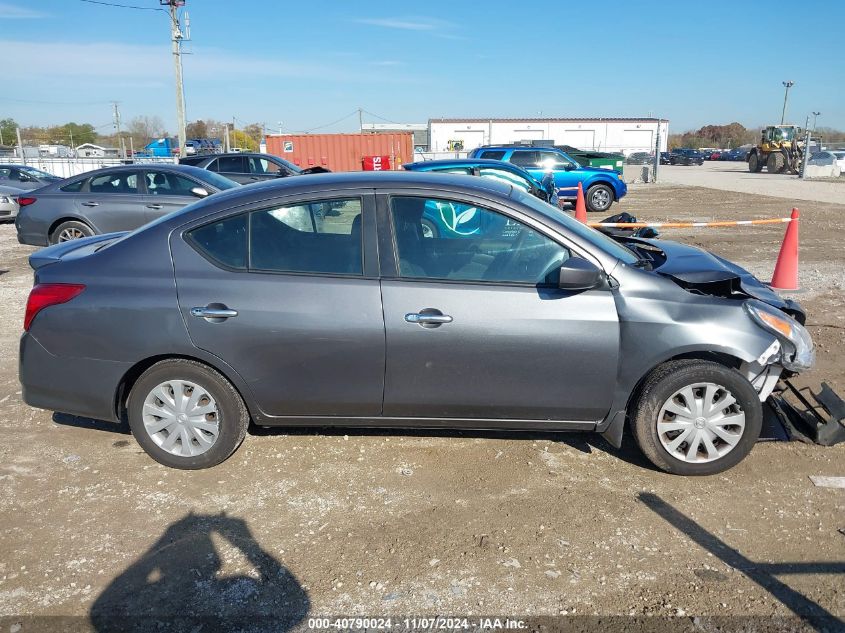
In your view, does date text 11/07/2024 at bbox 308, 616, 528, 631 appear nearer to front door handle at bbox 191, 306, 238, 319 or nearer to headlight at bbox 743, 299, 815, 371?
front door handle at bbox 191, 306, 238, 319

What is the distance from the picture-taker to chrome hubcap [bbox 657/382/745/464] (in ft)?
11.8

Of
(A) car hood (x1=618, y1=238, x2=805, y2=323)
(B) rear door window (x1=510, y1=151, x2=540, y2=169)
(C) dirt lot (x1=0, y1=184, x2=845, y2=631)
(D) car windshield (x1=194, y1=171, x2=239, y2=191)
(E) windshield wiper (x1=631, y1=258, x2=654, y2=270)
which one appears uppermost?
(B) rear door window (x1=510, y1=151, x2=540, y2=169)

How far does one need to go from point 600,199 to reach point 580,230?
15.7m

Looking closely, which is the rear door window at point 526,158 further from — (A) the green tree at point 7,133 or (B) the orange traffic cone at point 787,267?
(A) the green tree at point 7,133

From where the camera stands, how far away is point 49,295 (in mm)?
3740

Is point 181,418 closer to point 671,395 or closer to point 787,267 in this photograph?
point 671,395

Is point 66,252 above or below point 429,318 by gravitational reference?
above

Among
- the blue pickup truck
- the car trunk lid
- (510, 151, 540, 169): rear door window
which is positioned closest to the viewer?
the car trunk lid

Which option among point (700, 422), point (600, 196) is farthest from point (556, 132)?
point (700, 422)

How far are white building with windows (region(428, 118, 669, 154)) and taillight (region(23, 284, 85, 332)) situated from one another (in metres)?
59.6

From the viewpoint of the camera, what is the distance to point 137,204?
32.2 ft

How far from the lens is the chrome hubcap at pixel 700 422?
3.59m

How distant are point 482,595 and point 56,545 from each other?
2072 mm

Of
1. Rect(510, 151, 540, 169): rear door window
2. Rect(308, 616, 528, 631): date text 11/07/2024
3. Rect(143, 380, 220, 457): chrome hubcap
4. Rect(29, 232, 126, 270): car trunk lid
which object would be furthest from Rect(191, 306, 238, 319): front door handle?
Rect(510, 151, 540, 169): rear door window
